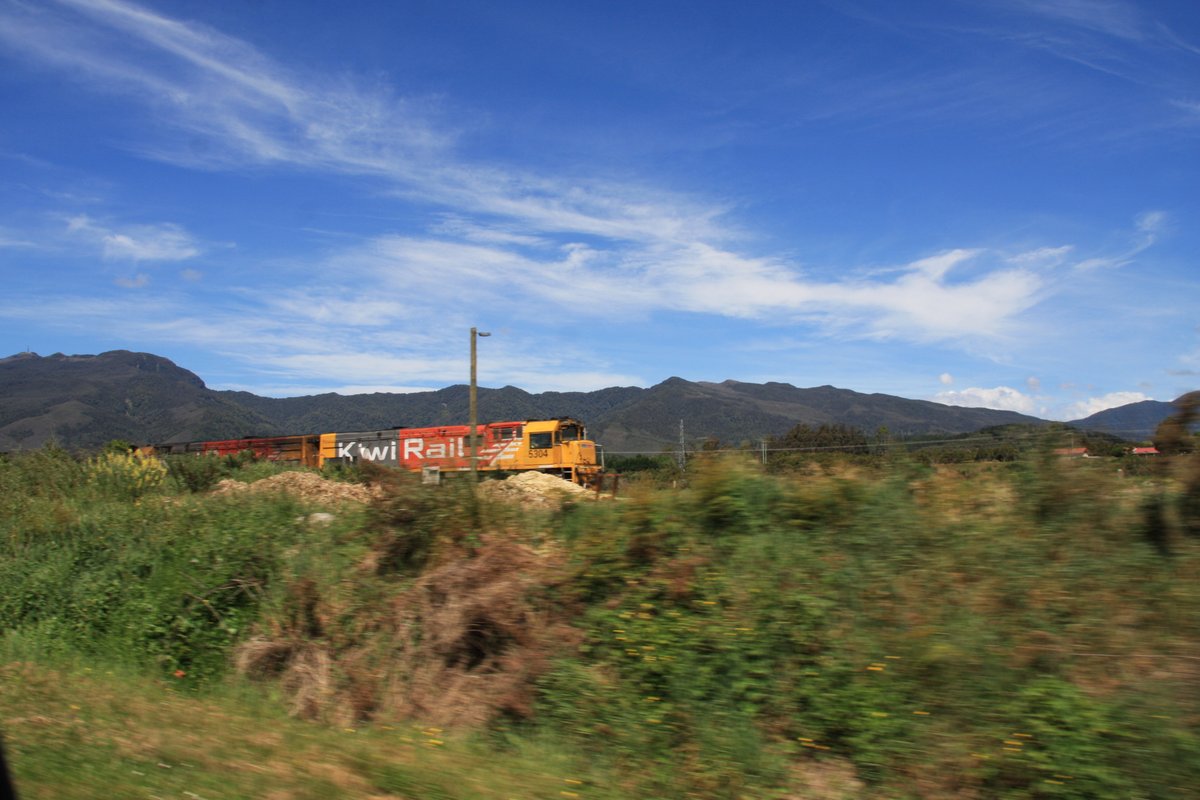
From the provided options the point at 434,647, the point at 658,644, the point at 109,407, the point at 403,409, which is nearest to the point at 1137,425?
the point at 658,644

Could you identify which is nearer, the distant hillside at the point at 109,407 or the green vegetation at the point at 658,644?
the green vegetation at the point at 658,644

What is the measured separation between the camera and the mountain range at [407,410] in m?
64.2

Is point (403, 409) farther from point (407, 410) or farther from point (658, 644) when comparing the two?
point (658, 644)

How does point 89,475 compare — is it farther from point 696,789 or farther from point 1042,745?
point 1042,745

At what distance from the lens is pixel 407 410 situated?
4444 inches

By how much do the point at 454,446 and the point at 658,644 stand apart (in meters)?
29.7

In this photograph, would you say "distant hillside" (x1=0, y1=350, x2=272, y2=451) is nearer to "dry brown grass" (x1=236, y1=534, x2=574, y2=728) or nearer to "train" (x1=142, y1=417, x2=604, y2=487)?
"train" (x1=142, y1=417, x2=604, y2=487)

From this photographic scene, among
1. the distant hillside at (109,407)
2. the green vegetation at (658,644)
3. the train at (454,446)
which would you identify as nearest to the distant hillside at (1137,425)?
the green vegetation at (658,644)

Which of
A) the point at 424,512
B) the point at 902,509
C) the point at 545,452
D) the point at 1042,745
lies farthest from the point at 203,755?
the point at 545,452

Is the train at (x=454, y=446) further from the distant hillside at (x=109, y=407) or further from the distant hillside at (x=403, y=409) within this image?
the distant hillside at (x=109, y=407)

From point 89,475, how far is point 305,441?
80.7ft

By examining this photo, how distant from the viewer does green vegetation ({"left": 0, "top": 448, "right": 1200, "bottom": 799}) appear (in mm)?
5445

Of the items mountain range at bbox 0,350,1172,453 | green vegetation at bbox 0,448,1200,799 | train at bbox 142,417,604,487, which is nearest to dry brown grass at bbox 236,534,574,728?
green vegetation at bbox 0,448,1200,799

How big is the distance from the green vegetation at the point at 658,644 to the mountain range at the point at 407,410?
95.4 ft
